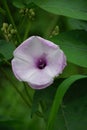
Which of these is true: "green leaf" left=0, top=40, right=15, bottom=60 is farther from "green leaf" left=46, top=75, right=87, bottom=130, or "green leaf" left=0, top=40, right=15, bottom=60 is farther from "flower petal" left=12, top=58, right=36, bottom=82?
"green leaf" left=46, top=75, right=87, bottom=130

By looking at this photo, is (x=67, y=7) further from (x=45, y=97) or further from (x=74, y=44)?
(x=45, y=97)

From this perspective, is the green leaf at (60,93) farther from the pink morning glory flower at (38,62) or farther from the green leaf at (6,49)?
the green leaf at (6,49)

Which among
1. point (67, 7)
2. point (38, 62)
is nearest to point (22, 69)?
point (38, 62)

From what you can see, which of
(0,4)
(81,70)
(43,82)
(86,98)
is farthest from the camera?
(81,70)

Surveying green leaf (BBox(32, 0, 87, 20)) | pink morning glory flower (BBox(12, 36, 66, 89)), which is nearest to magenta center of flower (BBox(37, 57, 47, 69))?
pink morning glory flower (BBox(12, 36, 66, 89))

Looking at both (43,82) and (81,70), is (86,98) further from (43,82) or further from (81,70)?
(81,70)

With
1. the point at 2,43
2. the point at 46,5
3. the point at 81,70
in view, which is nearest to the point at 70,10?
the point at 46,5
